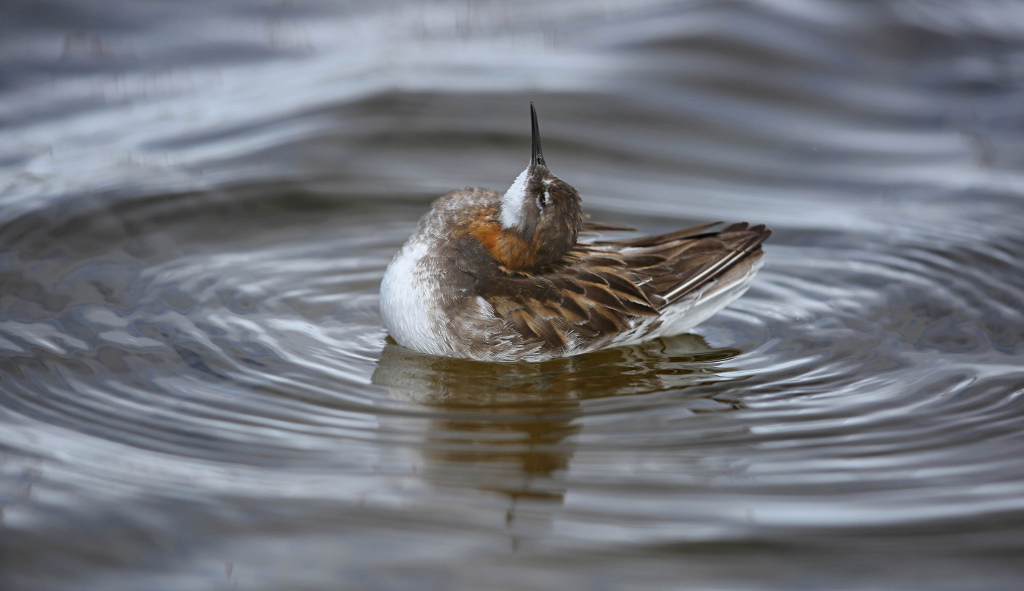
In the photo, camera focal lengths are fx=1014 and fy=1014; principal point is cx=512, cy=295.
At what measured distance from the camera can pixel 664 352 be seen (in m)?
6.14

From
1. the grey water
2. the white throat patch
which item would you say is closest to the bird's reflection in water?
the grey water

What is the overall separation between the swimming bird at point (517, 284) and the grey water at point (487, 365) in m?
0.19

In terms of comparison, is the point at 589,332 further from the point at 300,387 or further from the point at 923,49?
the point at 923,49

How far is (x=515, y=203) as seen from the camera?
5.56m

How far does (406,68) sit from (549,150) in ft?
6.72

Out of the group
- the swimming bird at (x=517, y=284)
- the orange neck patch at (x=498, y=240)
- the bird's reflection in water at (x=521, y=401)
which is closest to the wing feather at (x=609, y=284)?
the swimming bird at (x=517, y=284)

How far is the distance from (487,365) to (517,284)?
0.50 m

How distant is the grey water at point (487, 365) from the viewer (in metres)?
4.16

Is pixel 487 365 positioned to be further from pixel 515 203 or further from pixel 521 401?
pixel 515 203

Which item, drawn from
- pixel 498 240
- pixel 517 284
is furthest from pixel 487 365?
pixel 498 240

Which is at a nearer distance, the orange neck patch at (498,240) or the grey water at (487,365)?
the grey water at (487,365)

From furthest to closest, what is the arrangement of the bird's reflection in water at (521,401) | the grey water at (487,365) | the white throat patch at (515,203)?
1. the white throat patch at (515,203)
2. the bird's reflection in water at (521,401)
3. the grey water at (487,365)

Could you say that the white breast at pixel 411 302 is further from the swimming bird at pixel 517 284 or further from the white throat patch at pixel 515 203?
the white throat patch at pixel 515 203

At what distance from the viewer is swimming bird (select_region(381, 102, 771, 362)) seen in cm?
556
